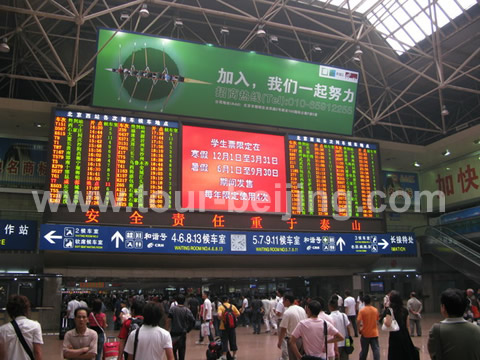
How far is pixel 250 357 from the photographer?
9703 mm

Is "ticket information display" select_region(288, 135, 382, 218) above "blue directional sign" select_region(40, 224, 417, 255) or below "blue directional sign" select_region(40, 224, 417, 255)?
above

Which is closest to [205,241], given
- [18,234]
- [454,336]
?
[18,234]

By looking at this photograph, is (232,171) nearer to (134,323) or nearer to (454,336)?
(134,323)

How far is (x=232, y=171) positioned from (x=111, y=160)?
3.78 metres

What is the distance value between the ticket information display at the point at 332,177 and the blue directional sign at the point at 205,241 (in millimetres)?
933

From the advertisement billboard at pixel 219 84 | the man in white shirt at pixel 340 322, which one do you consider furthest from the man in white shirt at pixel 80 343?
the advertisement billboard at pixel 219 84

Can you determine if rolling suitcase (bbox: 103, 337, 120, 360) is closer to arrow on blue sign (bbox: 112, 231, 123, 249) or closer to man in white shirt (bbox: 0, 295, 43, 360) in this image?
man in white shirt (bbox: 0, 295, 43, 360)

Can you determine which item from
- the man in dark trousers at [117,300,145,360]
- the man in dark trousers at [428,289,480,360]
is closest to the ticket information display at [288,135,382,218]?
the man in dark trousers at [117,300,145,360]

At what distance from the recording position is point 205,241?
14719mm

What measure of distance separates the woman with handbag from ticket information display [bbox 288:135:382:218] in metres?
9.96

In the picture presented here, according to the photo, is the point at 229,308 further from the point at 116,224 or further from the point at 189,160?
the point at 189,160

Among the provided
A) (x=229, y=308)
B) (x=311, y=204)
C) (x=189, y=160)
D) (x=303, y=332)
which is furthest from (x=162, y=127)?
(x=303, y=332)

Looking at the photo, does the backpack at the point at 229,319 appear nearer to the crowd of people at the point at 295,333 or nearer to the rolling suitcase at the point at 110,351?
the crowd of people at the point at 295,333

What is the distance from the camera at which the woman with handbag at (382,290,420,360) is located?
5.38 m
